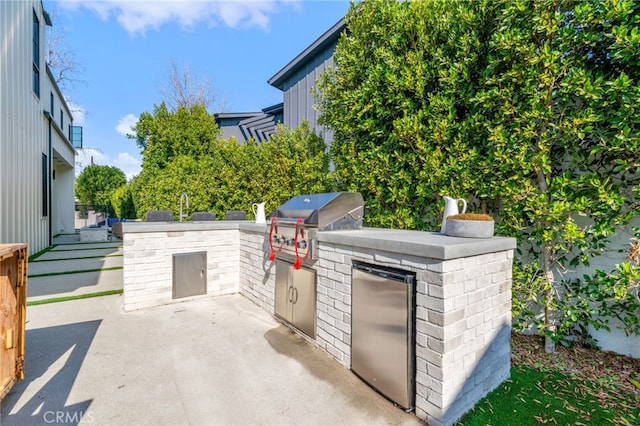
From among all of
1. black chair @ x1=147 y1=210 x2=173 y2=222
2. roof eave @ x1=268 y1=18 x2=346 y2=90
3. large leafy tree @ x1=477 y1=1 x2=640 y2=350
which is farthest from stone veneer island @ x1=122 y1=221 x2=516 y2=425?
roof eave @ x1=268 y1=18 x2=346 y2=90

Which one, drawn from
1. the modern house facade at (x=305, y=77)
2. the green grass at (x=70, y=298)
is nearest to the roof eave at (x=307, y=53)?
the modern house facade at (x=305, y=77)

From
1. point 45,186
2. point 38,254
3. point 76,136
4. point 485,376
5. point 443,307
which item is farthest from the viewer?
point 76,136

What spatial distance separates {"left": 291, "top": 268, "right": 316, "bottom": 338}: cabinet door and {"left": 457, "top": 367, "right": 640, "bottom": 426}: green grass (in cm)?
166

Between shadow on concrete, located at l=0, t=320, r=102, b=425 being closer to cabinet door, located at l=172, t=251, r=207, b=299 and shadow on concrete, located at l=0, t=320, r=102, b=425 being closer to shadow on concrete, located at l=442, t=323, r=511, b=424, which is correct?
cabinet door, located at l=172, t=251, r=207, b=299

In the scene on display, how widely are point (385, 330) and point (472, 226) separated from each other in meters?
1.13

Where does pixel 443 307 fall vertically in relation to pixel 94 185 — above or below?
below

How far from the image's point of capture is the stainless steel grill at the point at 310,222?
3.32 m

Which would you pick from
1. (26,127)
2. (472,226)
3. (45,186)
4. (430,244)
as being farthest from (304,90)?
(45,186)

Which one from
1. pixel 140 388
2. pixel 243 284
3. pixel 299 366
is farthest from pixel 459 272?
pixel 243 284

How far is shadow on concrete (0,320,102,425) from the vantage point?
216 cm

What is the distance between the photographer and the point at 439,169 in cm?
340

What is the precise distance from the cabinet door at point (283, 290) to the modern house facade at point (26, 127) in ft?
23.7

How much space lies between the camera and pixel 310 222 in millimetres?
3381

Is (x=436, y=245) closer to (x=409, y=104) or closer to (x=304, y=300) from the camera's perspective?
(x=304, y=300)
